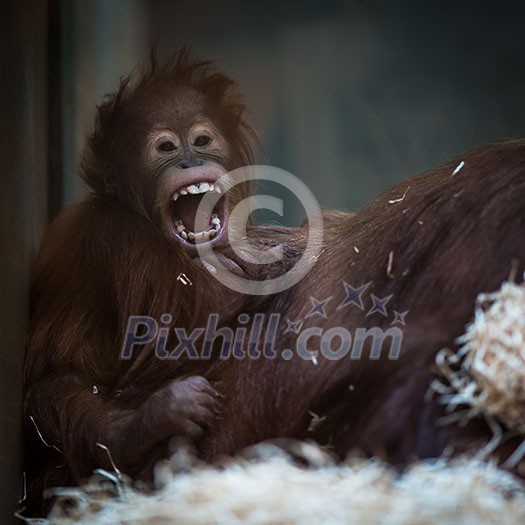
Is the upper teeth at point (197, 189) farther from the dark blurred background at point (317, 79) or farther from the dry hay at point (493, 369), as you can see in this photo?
the dry hay at point (493, 369)

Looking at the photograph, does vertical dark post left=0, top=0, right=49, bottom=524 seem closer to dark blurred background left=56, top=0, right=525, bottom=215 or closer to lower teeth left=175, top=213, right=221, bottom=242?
dark blurred background left=56, top=0, right=525, bottom=215

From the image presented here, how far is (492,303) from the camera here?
1894 mm

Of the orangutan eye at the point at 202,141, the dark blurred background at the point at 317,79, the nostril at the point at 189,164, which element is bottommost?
the nostril at the point at 189,164

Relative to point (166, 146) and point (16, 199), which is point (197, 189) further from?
point (16, 199)

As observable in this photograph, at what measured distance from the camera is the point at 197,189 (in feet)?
7.85

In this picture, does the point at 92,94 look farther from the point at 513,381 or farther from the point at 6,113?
the point at 513,381

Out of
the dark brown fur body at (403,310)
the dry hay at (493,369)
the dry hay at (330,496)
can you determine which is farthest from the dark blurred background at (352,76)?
the dry hay at (330,496)

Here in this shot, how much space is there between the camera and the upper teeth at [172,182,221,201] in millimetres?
2387

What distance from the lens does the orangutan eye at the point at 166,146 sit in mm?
2445

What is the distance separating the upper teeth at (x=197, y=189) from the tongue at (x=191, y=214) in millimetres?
20

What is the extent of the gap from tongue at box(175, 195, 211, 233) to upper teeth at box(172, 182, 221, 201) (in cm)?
2

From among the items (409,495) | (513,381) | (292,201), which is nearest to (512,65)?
(292,201)

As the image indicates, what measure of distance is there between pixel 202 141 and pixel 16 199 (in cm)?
55

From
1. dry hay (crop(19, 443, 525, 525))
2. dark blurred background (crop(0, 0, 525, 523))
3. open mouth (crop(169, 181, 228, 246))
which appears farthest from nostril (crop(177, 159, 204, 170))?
dry hay (crop(19, 443, 525, 525))
